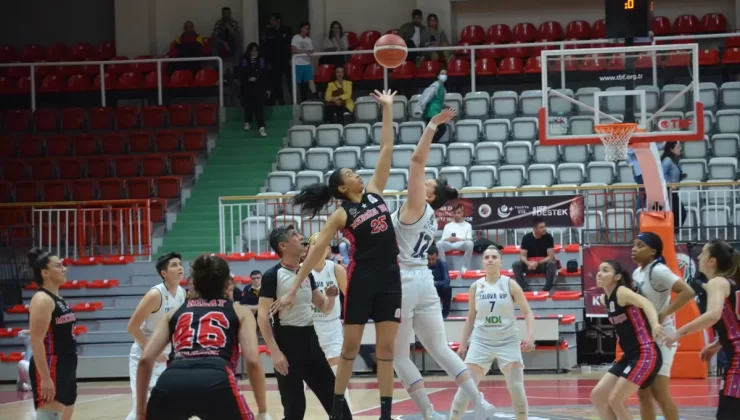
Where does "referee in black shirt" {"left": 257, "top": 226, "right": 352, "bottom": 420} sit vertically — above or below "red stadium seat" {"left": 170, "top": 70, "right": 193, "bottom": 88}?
below

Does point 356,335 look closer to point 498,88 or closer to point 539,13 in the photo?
point 498,88

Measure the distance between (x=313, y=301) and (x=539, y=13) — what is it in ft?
58.4

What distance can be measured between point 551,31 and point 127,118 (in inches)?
368

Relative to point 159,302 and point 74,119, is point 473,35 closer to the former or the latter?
point 74,119

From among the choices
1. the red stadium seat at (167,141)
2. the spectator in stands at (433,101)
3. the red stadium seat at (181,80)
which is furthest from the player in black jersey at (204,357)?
the red stadium seat at (181,80)

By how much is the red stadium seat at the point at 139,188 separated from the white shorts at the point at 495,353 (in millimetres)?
11887

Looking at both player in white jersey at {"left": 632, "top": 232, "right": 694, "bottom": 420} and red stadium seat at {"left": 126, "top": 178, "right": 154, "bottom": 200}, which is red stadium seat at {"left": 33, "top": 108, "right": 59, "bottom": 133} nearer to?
red stadium seat at {"left": 126, "top": 178, "right": 154, "bottom": 200}

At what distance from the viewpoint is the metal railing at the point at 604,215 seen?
16.4 metres

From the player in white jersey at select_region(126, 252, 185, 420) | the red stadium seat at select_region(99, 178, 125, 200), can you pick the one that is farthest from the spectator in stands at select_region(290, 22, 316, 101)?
the player in white jersey at select_region(126, 252, 185, 420)

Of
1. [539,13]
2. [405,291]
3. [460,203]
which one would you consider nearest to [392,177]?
[460,203]

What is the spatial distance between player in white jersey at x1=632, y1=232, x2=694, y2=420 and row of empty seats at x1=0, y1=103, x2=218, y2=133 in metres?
15.1

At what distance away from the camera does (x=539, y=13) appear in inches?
969

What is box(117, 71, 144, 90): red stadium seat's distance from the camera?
2338 centimetres

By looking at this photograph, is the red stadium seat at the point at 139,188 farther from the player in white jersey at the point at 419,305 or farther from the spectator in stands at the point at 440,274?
the player in white jersey at the point at 419,305
